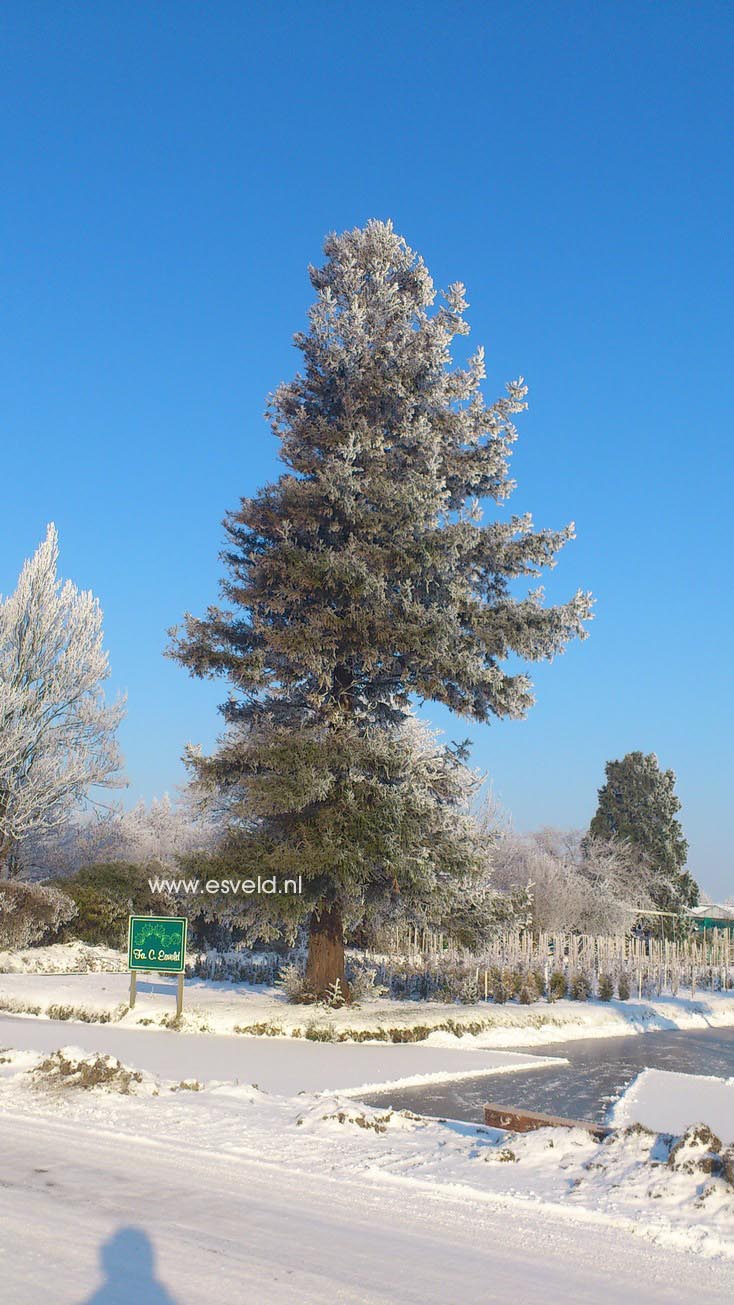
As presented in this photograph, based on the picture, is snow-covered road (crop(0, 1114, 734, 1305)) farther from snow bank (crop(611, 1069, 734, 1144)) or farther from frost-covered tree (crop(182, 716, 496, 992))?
frost-covered tree (crop(182, 716, 496, 992))

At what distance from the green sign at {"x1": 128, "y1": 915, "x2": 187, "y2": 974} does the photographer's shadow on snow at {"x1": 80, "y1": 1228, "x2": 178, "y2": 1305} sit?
385 inches

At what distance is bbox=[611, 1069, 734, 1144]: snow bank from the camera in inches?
348

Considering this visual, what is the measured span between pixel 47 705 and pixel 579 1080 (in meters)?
17.9

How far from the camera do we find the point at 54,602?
26406mm

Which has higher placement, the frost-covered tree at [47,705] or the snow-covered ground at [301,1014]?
the frost-covered tree at [47,705]

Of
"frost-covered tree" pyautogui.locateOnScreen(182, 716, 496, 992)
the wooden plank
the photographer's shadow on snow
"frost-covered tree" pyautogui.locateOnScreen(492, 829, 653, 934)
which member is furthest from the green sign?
"frost-covered tree" pyautogui.locateOnScreen(492, 829, 653, 934)

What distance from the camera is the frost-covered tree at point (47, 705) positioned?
2505 cm

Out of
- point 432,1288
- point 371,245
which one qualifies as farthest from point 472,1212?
point 371,245

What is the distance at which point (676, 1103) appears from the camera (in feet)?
33.5

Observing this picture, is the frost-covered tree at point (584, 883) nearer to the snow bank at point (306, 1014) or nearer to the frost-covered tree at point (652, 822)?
the frost-covered tree at point (652, 822)

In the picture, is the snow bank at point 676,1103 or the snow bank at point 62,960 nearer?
the snow bank at point 676,1103

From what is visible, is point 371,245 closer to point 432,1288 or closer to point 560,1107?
point 560,1107

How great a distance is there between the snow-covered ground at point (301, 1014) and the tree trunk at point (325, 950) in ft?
1.96

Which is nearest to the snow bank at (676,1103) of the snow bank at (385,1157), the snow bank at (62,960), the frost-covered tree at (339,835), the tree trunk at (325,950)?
the snow bank at (385,1157)
